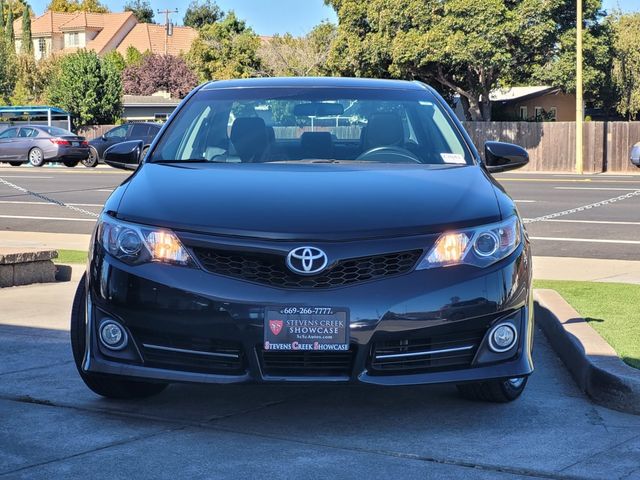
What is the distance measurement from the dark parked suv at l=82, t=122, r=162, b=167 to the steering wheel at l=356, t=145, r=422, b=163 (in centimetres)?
2997

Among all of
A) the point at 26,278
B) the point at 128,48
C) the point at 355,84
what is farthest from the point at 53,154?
the point at 128,48

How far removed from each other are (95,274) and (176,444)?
0.85m

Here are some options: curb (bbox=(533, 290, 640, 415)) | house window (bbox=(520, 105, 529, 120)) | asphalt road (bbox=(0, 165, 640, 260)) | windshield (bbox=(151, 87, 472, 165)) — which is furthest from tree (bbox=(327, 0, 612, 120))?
windshield (bbox=(151, 87, 472, 165))

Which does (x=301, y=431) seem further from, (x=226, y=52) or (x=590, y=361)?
(x=226, y=52)

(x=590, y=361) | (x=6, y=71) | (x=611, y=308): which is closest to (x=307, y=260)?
(x=590, y=361)

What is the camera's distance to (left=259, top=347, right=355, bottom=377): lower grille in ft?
14.6

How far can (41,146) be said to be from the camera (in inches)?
1406

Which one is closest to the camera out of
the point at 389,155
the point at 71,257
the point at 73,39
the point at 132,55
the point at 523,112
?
the point at 389,155

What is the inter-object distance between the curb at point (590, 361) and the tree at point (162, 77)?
7081 cm

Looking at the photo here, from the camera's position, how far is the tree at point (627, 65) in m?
43.0

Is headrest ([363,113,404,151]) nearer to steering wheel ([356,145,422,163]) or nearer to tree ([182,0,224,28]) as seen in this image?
steering wheel ([356,145,422,163])

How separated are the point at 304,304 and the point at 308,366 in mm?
299

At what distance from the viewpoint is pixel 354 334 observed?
14.3 feet

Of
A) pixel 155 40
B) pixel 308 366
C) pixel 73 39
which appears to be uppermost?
pixel 73 39
